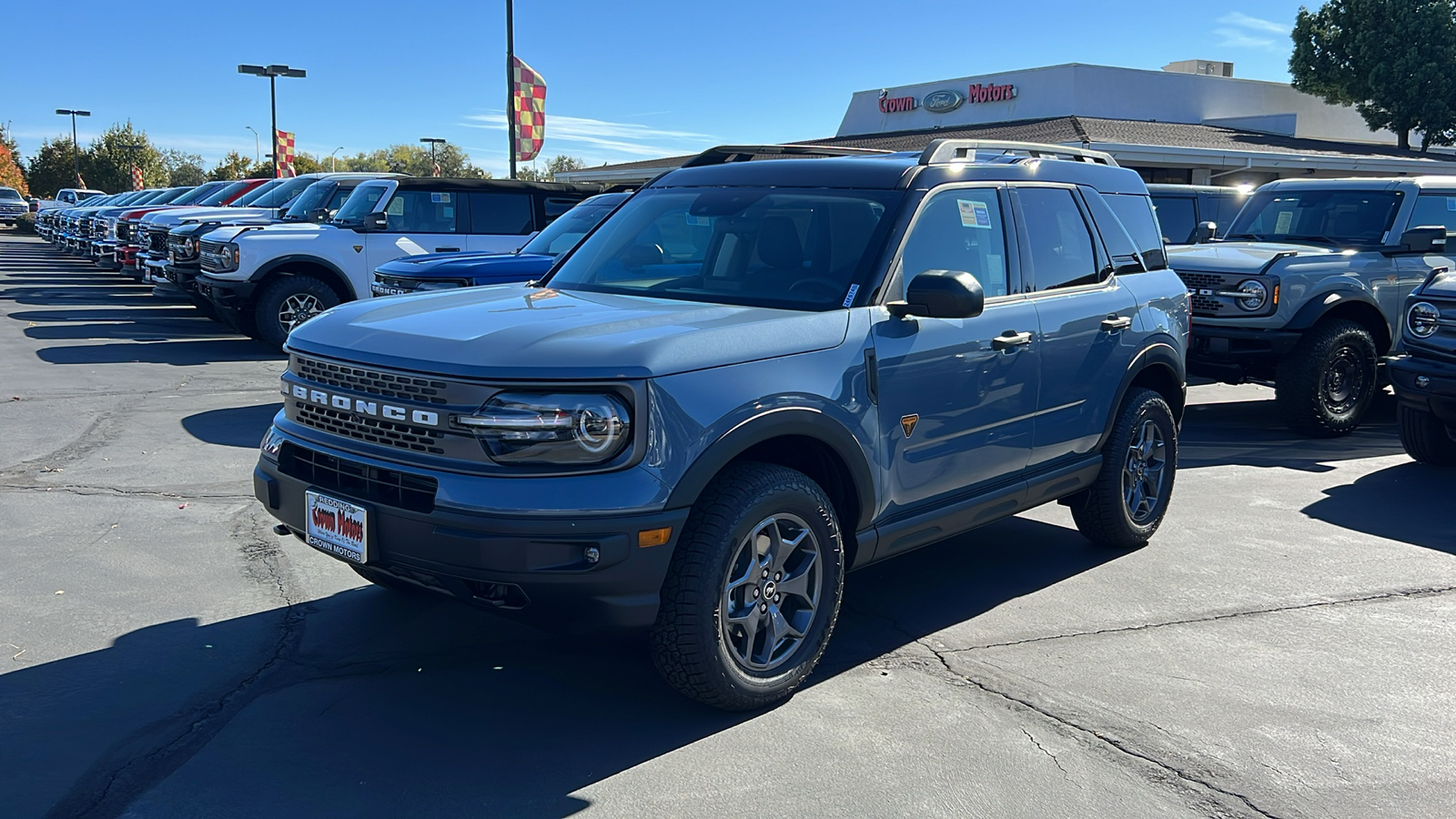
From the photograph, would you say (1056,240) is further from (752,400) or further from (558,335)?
(558,335)

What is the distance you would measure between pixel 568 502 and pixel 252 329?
11337 mm

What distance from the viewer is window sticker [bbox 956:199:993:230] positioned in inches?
198

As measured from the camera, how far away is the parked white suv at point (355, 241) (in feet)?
42.4

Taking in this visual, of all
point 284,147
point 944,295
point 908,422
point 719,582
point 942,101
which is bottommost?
point 719,582

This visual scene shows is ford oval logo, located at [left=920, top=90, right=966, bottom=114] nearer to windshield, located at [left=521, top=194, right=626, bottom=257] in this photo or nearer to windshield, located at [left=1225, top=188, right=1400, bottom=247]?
windshield, located at [left=1225, top=188, right=1400, bottom=247]

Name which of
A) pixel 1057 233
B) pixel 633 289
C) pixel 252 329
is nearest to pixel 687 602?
pixel 633 289

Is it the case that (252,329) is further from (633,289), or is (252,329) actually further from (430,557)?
(430,557)

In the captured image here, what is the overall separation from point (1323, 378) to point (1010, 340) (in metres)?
5.78

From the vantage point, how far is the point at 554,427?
3.57 metres

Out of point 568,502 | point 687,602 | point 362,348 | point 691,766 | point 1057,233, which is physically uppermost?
point 1057,233

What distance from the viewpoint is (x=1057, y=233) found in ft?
18.3

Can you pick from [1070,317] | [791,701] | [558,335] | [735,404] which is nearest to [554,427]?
[558,335]

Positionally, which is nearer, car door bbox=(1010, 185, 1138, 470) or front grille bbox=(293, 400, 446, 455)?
front grille bbox=(293, 400, 446, 455)

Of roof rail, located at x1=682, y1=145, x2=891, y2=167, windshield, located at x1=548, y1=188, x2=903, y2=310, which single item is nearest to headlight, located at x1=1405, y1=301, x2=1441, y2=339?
roof rail, located at x1=682, y1=145, x2=891, y2=167
